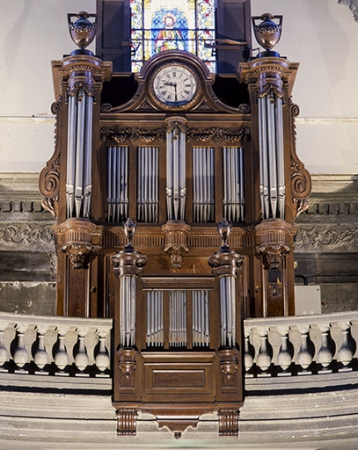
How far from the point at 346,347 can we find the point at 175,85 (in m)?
4.77

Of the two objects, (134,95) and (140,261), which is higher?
(134,95)

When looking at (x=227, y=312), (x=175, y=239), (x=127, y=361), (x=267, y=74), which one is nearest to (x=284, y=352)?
(x=227, y=312)

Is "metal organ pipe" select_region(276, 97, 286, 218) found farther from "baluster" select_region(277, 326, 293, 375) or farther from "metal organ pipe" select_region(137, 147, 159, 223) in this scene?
"baluster" select_region(277, 326, 293, 375)

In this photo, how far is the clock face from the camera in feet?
56.9

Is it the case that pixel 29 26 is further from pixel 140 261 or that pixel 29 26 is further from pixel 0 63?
pixel 140 261

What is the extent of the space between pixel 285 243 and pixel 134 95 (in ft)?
9.44

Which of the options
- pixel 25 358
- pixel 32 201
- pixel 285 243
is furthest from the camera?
pixel 32 201

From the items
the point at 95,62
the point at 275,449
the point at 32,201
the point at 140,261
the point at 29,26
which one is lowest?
the point at 275,449

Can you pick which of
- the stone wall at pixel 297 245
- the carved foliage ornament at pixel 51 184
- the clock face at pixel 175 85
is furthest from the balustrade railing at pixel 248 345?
the stone wall at pixel 297 245

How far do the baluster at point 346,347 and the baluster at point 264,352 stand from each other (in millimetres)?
770

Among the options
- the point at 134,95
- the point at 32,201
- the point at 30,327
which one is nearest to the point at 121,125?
the point at 134,95

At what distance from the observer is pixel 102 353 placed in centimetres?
1428

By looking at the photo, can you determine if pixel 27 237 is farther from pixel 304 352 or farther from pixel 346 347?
pixel 346 347

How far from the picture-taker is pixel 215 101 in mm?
17344
